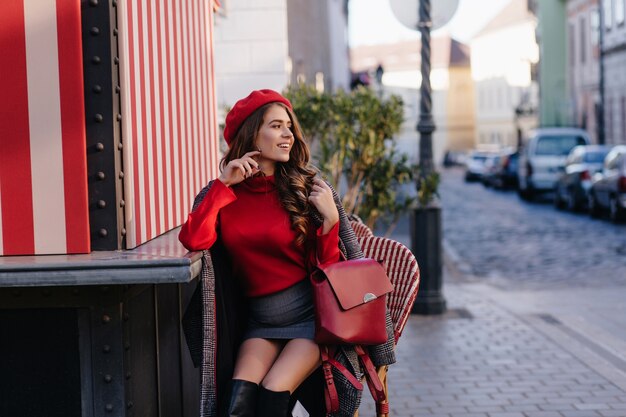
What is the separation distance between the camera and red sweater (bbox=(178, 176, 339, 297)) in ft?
13.3

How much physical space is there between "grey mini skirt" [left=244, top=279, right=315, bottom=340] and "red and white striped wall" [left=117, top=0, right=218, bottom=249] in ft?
1.69

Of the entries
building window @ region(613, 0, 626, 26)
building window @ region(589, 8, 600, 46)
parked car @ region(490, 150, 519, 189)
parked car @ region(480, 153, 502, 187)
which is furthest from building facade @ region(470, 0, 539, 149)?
building window @ region(613, 0, 626, 26)

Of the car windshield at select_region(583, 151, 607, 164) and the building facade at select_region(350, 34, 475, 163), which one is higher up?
the building facade at select_region(350, 34, 475, 163)

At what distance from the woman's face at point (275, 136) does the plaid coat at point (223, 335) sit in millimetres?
255

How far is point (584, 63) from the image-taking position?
50.5 metres

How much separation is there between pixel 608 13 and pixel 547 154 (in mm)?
14643

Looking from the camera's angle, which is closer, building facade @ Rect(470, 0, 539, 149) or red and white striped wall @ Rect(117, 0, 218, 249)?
red and white striped wall @ Rect(117, 0, 218, 249)

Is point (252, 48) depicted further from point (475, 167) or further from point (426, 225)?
Result: point (475, 167)

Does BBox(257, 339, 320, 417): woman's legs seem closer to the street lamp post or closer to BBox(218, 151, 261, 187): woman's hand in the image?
BBox(218, 151, 261, 187): woman's hand

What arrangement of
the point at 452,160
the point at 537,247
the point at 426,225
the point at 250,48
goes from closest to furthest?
the point at 426,225 → the point at 250,48 → the point at 537,247 → the point at 452,160

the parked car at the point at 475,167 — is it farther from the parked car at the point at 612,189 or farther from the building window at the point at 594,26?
the parked car at the point at 612,189

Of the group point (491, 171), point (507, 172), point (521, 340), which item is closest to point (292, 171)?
point (521, 340)

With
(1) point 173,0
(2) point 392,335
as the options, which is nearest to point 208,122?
(1) point 173,0

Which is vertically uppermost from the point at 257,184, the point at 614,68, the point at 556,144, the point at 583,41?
the point at 583,41
